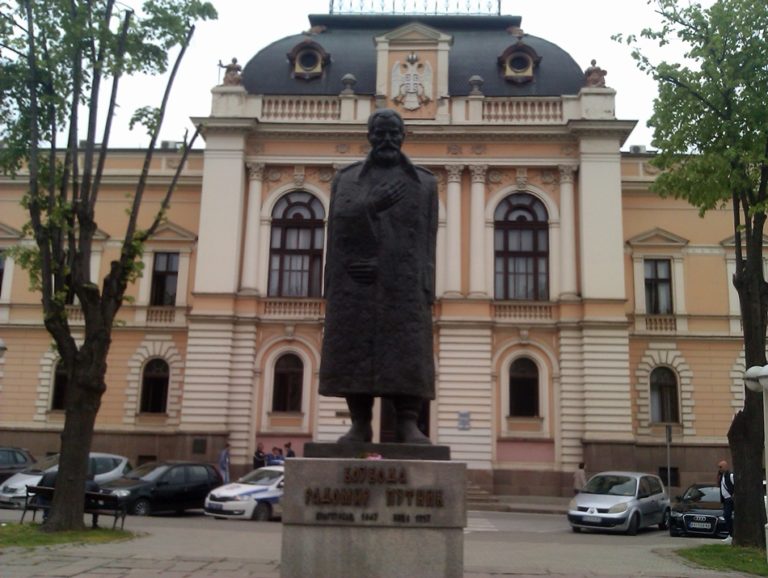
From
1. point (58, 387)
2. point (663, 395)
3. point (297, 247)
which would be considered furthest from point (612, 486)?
point (58, 387)

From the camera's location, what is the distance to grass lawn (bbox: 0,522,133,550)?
41.6 feet

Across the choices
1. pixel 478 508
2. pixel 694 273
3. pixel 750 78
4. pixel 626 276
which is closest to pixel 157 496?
pixel 478 508

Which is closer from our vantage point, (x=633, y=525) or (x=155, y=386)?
(x=633, y=525)

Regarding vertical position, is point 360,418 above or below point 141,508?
above

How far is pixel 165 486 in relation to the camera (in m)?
20.3

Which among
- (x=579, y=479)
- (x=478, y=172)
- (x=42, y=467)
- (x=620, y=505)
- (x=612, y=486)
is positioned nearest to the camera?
(x=620, y=505)

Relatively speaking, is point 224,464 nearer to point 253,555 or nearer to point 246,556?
point 253,555

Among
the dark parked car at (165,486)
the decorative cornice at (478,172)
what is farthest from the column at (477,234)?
the dark parked car at (165,486)

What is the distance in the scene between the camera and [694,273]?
31.1m

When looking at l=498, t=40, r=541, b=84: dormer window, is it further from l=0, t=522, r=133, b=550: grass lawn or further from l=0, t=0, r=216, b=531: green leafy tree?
l=0, t=522, r=133, b=550: grass lawn

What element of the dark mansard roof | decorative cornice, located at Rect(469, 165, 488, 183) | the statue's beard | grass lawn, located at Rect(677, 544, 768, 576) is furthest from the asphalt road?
the dark mansard roof

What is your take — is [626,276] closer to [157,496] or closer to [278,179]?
[278,179]

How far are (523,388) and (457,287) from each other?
14.3 feet

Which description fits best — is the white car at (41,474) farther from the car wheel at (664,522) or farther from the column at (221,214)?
the car wheel at (664,522)
